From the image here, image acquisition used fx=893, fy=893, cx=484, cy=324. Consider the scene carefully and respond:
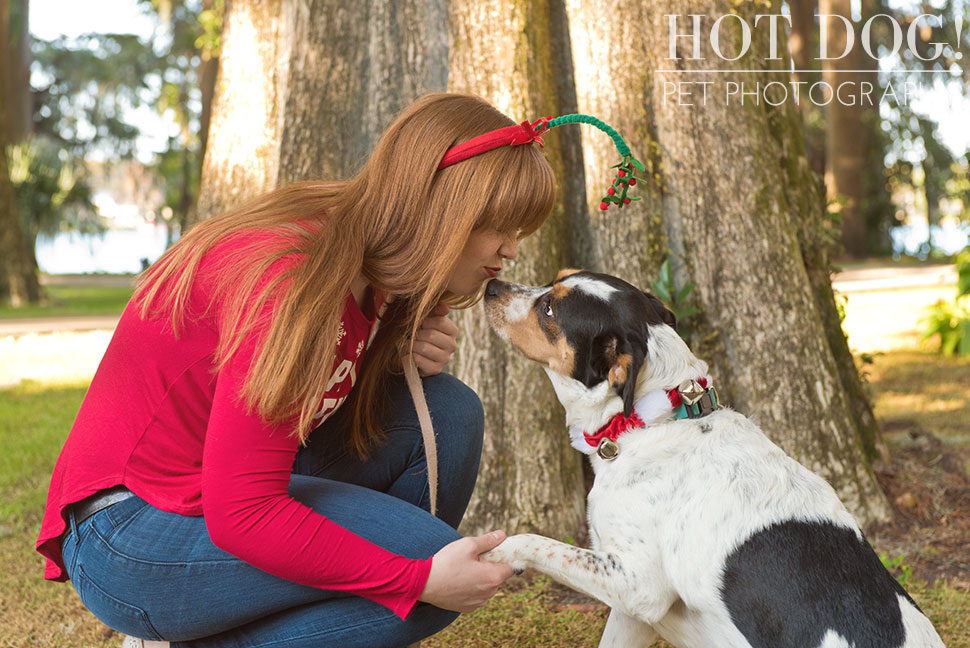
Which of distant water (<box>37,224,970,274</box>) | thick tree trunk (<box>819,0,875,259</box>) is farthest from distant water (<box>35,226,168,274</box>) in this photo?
thick tree trunk (<box>819,0,875,259</box>)

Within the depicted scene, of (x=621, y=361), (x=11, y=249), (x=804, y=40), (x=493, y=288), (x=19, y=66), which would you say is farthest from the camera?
(x=19, y=66)

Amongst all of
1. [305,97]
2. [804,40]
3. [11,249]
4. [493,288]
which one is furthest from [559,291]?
[804,40]

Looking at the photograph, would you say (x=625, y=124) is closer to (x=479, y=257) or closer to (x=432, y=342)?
(x=432, y=342)

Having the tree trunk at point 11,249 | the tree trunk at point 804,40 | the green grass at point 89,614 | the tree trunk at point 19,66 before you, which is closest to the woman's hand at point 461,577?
the green grass at point 89,614

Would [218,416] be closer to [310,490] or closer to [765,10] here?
[310,490]

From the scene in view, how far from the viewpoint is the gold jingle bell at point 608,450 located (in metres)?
2.56

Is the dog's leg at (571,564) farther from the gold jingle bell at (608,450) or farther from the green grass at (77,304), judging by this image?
the green grass at (77,304)

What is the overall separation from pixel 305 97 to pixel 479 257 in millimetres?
2208

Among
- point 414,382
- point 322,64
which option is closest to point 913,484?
point 414,382

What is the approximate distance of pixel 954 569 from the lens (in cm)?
360

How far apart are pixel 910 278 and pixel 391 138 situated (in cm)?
1341

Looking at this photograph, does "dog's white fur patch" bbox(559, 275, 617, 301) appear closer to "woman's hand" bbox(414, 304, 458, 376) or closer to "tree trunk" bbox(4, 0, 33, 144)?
"woman's hand" bbox(414, 304, 458, 376)

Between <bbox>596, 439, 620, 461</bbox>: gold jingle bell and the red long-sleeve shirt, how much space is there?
689mm

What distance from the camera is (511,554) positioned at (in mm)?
2377
